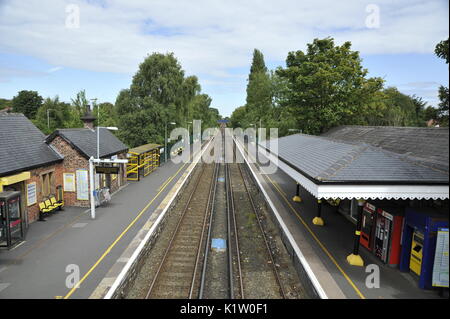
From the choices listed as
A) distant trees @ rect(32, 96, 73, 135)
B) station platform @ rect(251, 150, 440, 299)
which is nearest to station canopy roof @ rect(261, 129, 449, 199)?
station platform @ rect(251, 150, 440, 299)

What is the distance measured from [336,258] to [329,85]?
18.0m

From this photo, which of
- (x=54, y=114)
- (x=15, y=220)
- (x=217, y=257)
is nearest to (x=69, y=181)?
(x=15, y=220)

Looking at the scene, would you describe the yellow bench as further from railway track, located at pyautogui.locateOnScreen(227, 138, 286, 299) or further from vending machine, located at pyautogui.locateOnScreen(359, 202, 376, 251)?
vending machine, located at pyautogui.locateOnScreen(359, 202, 376, 251)

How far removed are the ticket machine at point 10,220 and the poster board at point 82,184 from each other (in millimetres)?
4725

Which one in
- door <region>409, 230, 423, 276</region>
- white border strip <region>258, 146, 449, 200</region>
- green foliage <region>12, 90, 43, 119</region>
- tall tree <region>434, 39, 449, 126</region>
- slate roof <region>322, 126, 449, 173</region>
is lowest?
door <region>409, 230, 423, 276</region>

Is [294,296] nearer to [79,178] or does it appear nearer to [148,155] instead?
[79,178]

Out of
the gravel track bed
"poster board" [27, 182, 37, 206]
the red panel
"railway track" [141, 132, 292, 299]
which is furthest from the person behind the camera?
"poster board" [27, 182, 37, 206]

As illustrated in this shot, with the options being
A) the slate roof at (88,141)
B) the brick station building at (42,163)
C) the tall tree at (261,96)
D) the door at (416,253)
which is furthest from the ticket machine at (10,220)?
the tall tree at (261,96)

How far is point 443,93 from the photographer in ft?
28.6

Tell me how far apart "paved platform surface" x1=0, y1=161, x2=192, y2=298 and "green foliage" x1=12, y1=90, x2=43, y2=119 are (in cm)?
6978

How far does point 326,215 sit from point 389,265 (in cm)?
598

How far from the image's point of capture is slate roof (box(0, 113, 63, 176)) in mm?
12969

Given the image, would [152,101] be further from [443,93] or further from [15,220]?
[443,93]

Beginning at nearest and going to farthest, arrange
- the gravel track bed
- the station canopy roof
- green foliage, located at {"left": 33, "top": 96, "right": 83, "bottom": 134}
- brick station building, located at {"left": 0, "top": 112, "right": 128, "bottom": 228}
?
the station canopy roof, the gravel track bed, brick station building, located at {"left": 0, "top": 112, "right": 128, "bottom": 228}, green foliage, located at {"left": 33, "top": 96, "right": 83, "bottom": 134}
